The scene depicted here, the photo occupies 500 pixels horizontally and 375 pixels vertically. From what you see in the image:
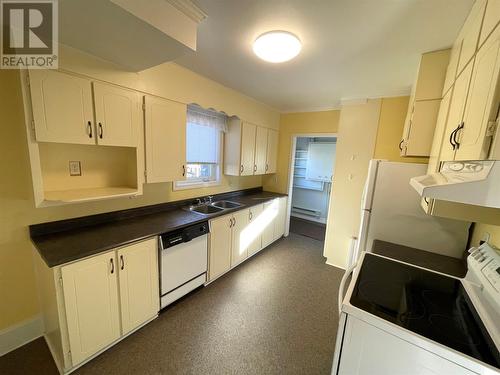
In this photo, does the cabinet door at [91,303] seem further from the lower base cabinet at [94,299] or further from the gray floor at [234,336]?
the gray floor at [234,336]

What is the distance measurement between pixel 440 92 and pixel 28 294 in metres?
3.70

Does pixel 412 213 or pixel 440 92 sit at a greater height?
pixel 440 92

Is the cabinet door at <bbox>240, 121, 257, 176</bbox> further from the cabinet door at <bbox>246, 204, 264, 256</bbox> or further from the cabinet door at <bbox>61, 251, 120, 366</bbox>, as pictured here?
the cabinet door at <bbox>61, 251, 120, 366</bbox>

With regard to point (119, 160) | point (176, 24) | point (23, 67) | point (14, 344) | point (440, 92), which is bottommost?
point (14, 344)

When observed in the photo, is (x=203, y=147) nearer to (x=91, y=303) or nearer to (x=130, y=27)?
(x=130, y=27)

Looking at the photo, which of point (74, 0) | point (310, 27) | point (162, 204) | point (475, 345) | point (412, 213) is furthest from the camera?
point (162, 204)

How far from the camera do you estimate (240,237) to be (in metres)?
2.85

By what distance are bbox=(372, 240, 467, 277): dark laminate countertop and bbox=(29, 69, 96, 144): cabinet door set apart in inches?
102

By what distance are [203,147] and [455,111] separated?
8.46ft

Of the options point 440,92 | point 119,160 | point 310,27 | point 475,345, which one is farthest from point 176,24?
point 475,345

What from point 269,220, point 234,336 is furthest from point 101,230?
point 269,220

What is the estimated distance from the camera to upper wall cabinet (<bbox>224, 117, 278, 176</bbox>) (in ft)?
10.2

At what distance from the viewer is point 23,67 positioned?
1271 mm

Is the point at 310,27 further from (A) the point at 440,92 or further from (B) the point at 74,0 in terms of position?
(B) the point at 74,0
